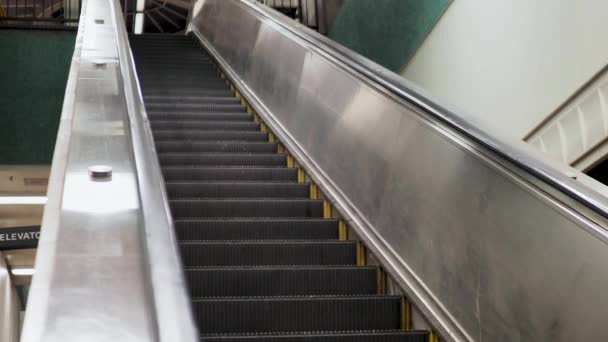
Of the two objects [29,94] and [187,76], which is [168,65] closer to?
[187,76]

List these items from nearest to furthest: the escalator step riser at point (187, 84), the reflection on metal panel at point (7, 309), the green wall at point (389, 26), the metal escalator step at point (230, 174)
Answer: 1. the metal escalator step at point (230, 174)
2. the green wall at point (389, 26)
3. the escalator step riser at point (187, 84)
4. the reflection on metal panel at point (7, 309)

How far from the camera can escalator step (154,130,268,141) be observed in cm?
550

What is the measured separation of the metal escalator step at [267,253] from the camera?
11.3 feet

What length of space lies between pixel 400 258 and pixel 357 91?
1.17 metres

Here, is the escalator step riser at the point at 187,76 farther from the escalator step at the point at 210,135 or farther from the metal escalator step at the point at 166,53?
the escalator step at the point at 210,135

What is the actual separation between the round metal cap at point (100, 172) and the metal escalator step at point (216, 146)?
128 inches

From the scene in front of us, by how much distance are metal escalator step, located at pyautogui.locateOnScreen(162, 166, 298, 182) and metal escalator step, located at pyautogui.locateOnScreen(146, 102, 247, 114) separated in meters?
1.69

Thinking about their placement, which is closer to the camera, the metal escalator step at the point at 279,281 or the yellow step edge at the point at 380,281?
the metal escalator step at the point at 279,281

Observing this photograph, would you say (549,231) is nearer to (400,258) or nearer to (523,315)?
(523,315)

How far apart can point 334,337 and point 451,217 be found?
588mm

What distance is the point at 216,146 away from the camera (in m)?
5.31

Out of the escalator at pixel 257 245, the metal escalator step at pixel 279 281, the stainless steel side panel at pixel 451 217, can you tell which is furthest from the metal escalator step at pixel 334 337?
the metal escalator step at pixel 279 281

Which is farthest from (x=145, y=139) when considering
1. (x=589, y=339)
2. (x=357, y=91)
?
(x=357, y=91)

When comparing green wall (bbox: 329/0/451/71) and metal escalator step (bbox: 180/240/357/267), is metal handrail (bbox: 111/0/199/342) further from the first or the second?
green wall (bbox: 329/0/451/71)
